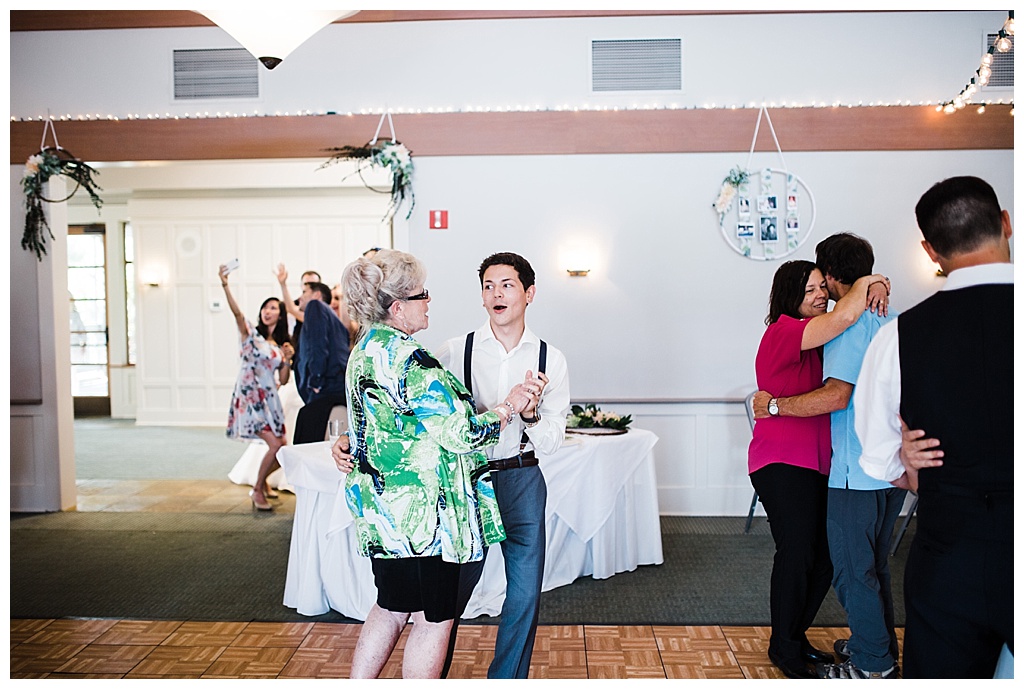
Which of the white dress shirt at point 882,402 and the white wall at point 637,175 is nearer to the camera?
the white dress shirt at point 882,402

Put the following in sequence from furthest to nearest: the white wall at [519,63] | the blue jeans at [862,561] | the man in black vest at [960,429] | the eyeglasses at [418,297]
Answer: the white wall at [519,63]
the blue jeans at [862,561]
the eyeglasses at [418,297]
the man in black vest at [960,429]

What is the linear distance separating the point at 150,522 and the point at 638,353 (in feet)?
11.7

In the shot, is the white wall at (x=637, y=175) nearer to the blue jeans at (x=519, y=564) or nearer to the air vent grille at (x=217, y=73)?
the air vent grille at (x=217, y=73)

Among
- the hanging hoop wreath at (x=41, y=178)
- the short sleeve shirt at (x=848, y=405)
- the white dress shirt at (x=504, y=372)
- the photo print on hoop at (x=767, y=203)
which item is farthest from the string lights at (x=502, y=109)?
the white dress shirt at (x=504, y=372)

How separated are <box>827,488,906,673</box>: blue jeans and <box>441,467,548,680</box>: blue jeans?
109cm

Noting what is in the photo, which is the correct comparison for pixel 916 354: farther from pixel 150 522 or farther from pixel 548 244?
pixel 150 522

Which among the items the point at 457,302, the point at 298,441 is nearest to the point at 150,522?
the point at 298,441

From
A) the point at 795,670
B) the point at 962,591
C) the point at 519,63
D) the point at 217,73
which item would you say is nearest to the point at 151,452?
the point at 217,73

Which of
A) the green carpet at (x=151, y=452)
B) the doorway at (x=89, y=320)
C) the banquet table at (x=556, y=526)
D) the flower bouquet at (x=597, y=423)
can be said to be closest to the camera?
the banquet table at (x=556, y=526)

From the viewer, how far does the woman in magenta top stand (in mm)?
3105

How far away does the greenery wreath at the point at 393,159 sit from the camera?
5699mm

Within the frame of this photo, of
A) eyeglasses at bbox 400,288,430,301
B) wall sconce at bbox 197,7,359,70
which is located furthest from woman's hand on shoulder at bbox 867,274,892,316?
wall sconce at bbox 197,7,359,70

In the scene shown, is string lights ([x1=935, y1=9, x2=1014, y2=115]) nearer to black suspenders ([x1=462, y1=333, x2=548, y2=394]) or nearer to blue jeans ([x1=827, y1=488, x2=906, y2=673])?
blue jeans ([x1=827, y1=488, x2=906, y2=673])

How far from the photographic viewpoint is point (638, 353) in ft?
19.3
